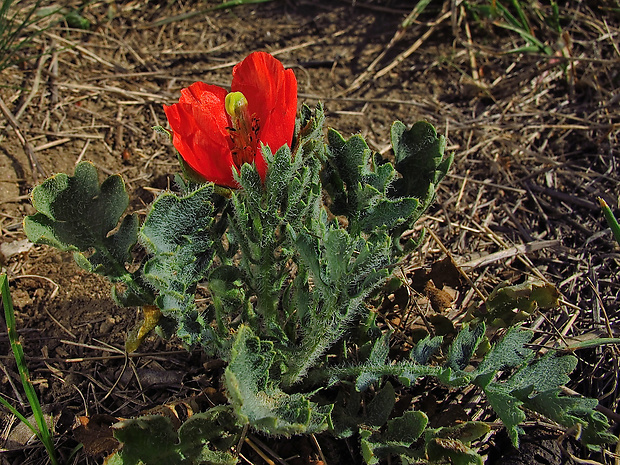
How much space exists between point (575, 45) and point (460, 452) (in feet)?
9.83

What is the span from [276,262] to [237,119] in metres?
0.48

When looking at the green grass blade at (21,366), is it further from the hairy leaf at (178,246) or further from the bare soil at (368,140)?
the hairy leaf at (178,246)

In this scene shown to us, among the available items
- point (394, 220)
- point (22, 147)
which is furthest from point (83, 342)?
point (394, 220)

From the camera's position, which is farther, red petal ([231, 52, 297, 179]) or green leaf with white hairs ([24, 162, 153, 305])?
green leaf with white hairs ([24, 162, 153, 305])

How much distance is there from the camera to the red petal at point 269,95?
5.70 ft

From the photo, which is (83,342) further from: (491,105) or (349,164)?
(491,105)

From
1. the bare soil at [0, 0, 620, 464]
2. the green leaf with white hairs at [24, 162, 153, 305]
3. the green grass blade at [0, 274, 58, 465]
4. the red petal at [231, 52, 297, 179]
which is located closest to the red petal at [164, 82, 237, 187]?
the red petal at [231, 52, 297, 179]

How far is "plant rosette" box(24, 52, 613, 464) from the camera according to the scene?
1710 mm

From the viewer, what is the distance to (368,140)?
330cm

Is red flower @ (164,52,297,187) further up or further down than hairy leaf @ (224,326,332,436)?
further up

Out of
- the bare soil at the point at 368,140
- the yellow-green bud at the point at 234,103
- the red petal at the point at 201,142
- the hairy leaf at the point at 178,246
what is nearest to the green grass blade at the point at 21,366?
the bare soil at the point at 368,140

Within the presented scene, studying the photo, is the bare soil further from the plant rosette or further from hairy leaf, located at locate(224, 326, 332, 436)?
hairy leaf, located at locate(224, 326, 332, 436)

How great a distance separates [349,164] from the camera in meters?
1.96

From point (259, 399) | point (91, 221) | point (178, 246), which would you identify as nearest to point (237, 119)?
point (178, 246)
